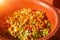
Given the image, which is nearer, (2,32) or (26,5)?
(2,32)

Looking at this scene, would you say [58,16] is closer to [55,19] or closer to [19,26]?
[55,19]

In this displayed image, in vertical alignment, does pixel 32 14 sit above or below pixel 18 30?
above

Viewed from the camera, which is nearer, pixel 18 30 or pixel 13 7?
pixel 18 30

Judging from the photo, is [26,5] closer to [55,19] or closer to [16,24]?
[16,24]

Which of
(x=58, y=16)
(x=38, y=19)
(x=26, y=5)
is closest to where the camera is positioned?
(x=58, y=16)

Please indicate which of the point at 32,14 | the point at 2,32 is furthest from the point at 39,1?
the point at 2,32

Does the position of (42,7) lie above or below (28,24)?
above

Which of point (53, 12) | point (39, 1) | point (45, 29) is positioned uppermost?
point (39, 1)

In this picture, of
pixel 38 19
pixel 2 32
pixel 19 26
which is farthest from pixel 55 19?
pixel 2 32

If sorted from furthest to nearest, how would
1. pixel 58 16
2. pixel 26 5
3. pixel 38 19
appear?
pixel 26 5
pixel 38 19
pixel 58 16
